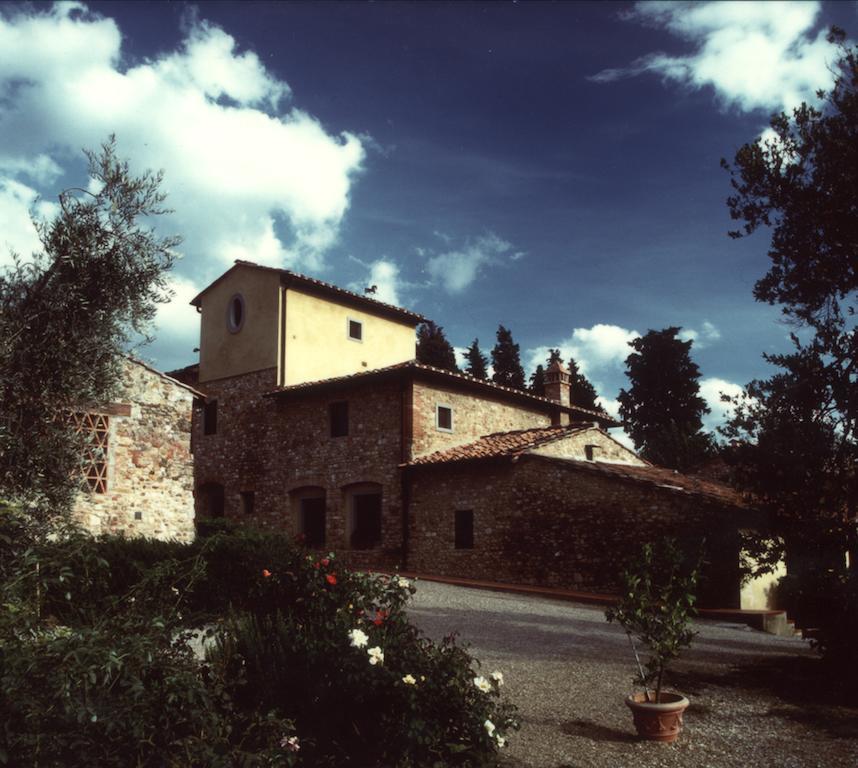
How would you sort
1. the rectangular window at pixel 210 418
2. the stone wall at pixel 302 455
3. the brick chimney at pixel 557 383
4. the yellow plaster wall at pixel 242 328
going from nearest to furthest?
the stone wall at pixel 302 455
the yellow plaster wall at pixel 242 328
the rectangular window at pixel 210 418
the brick chimney at pixel 557 383

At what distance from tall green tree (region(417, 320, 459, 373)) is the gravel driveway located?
23.3 meters

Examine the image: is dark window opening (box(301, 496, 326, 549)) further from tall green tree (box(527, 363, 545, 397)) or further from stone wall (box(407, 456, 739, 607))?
tall green tree (box(527, 363, 545, 397))

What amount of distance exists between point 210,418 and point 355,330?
5.35 metres

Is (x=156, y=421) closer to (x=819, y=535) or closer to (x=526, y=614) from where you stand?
(x=526, y=614)

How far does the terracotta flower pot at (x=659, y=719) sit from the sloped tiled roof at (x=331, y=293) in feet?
55.3

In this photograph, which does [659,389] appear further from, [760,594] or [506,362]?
[760,594]

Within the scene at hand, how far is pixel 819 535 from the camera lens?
9.30 m

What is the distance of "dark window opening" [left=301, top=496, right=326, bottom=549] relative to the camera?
66.3 feet

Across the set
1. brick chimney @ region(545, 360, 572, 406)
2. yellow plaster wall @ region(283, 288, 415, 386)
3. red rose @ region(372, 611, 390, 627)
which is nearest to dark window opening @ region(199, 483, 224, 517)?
yellow plaster wall @ region(283, 288, 415, 386)

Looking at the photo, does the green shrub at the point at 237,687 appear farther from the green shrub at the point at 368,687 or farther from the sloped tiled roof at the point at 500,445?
the sloped tiled roof at the point at 500,445

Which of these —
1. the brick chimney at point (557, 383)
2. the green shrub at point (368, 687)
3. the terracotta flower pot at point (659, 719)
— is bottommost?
the terracotta flower pot at point (659, 719)

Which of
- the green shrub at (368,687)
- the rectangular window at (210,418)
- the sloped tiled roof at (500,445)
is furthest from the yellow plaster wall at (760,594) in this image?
the rectangular window at (210,418)

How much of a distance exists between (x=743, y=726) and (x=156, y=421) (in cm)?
1147

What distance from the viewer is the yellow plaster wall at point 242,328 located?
2100cm
